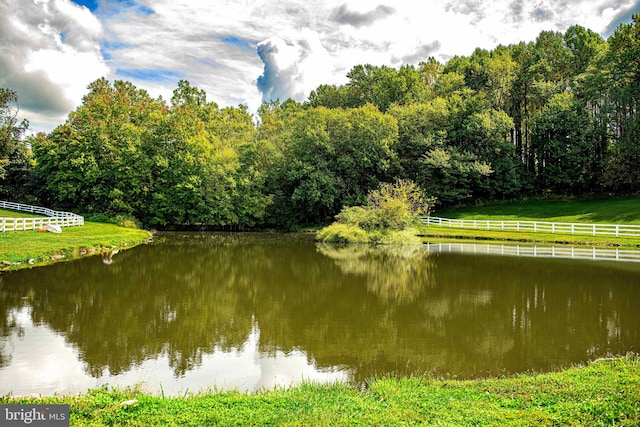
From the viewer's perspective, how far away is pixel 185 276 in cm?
2147

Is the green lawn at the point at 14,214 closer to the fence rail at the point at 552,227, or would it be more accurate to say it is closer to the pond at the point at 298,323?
the pond at the point at 298,323

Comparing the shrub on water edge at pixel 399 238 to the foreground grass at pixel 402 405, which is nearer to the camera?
the foreground grass at pixel 402 405

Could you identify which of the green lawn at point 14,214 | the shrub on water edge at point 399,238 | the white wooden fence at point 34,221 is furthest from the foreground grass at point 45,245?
the shrub on water edge at point 399,238

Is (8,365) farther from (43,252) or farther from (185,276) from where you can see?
(43,252)

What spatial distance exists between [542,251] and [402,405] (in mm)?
27026

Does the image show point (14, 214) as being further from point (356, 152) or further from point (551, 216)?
point (551, 216)

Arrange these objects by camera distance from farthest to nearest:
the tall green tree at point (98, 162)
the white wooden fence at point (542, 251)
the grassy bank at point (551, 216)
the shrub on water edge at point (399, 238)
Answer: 1. the tall green tree at point (98, 162)
2. the shrub on water edge at point (399, 238)
3. the grassy bank at point (551, 216)
4. the white wooden fence at point (542, 251)

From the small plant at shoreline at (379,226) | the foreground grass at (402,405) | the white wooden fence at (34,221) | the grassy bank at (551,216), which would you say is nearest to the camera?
the foreground grass at (402,405)

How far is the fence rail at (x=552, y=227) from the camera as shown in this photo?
35481 millimetres

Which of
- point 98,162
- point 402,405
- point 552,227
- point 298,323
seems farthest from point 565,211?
point 98,162

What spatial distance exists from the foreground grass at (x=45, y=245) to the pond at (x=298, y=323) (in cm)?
217

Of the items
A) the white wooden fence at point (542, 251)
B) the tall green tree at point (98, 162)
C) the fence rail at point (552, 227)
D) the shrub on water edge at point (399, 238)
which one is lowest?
the white wooden fence at point (542, 251)

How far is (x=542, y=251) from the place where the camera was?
30000 mm

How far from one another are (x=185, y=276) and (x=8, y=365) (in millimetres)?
12111
